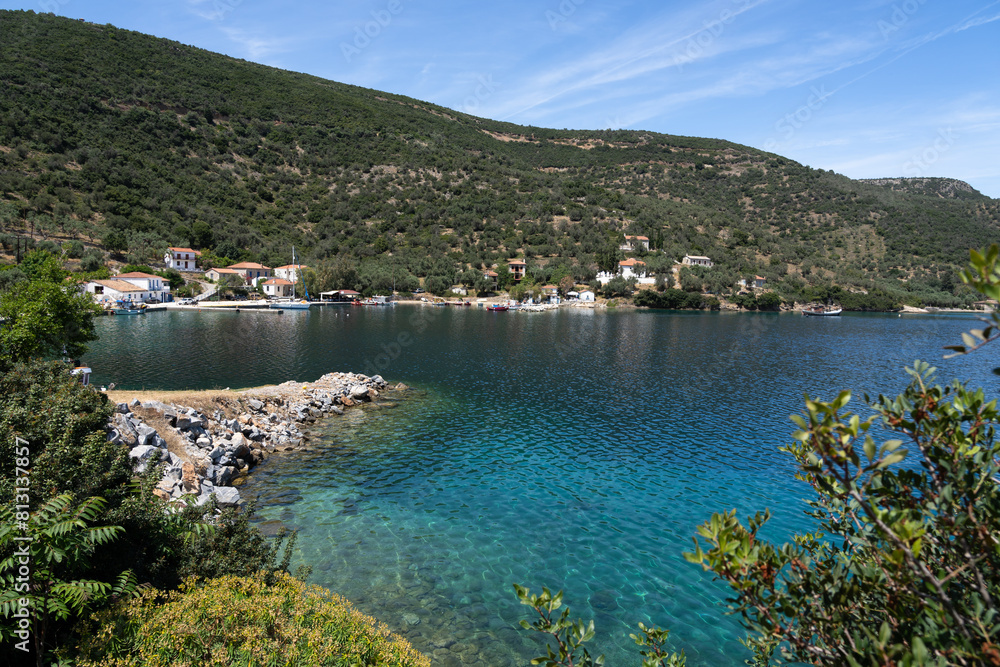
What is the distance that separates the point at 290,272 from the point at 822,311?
123581 millimetres

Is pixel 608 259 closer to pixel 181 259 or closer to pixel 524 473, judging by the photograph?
pixel 181 259

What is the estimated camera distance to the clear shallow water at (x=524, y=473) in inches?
430

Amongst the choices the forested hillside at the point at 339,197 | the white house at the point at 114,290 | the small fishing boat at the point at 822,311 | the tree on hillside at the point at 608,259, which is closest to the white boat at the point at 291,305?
the forested hillside at the point at 339,197

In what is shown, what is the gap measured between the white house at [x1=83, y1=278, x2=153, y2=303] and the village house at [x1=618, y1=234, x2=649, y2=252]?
113 metres

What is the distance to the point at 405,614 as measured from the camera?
34.1 ft

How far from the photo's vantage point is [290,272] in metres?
106

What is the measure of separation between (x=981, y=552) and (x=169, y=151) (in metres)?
164

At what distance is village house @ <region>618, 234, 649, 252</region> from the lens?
136500 mm

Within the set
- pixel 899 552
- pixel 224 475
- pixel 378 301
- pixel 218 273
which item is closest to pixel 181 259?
pixel 218 273

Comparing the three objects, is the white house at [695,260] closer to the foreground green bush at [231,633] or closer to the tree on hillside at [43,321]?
the tree on hillside at [43,321]

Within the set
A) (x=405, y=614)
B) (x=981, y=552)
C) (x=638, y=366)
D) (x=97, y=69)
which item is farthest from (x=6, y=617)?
(x=97, y=69)

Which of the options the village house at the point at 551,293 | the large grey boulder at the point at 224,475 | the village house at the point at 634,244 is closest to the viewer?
the large grey boulder at the point at 224,475

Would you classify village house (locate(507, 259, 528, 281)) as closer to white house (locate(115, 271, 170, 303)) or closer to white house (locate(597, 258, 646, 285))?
white house (locate(597, 258, 646, 285))

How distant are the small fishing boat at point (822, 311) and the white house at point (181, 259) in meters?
138
